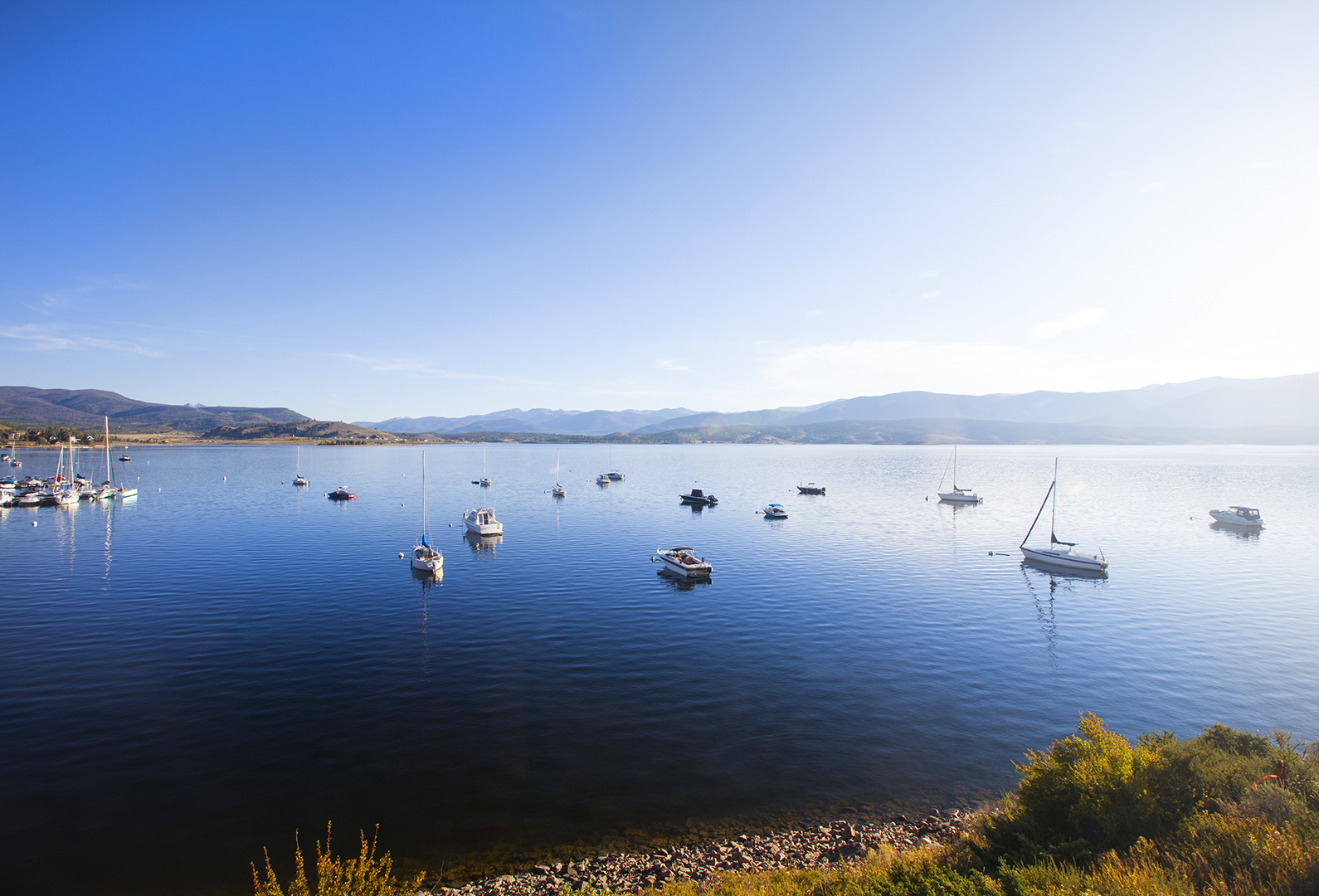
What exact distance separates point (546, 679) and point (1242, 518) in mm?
103317

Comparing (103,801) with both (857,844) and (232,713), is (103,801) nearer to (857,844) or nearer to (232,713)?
(232,713)

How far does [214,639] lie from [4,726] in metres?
10.1

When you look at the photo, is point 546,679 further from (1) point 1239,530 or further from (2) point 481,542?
(1) point 1239,530

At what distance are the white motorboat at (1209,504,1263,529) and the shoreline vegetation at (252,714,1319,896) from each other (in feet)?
285

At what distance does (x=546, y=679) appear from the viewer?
2812 centimetres

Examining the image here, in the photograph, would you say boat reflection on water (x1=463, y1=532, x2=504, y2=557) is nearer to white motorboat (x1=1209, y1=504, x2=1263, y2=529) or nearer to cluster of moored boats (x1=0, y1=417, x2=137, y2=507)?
cluster of moored boats (x1=0, y1=417, x2=137, y2=507)

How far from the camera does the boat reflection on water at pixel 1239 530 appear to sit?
7238 centimetres

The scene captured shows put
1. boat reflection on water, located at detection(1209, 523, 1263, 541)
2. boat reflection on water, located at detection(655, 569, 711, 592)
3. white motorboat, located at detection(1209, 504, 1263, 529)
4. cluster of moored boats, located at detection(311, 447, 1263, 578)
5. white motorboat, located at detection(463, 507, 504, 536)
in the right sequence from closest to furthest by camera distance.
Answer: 1. boat reflection on water, located at detection(655, 569, 711, 592)
2. cluster of moored boats, located at detection(311, 447, 1263, 578)
3. white motorboat, located at detection(463, 507, 504, 536)
4. boat reflection on water, located at detection(1209, 523, 1263, 541)
5. white motorboat, located at detection(1209, 504, 1263, 529)

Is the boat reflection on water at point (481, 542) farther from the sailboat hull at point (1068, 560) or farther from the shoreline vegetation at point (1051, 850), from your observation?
the sailboat hull at point (1068, 560)

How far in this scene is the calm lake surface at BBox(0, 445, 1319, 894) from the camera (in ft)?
60.2

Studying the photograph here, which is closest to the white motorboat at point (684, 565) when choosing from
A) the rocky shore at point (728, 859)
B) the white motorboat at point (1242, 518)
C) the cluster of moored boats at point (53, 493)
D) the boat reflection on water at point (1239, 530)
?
the rocky shore at point (728, 859)

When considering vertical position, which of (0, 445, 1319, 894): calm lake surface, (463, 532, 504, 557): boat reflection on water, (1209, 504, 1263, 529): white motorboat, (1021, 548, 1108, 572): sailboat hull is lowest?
(463, 532, 504, 557): boat reflection on water

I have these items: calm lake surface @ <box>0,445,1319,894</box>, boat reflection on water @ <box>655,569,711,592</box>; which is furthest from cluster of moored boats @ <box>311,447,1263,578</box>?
calm lake surface @ <box>0,445,1319,894</box>

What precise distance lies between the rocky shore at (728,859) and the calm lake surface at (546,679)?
1344mm
